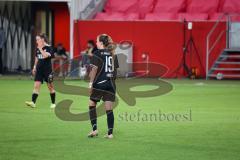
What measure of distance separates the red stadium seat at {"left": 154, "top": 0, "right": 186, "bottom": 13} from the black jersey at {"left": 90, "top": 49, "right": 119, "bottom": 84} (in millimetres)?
23202

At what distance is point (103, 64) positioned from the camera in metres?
13.0

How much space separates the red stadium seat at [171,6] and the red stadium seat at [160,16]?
2.11 feet

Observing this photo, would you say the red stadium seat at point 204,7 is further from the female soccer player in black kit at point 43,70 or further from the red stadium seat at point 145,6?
the female soccer player in black kit at point 43,70

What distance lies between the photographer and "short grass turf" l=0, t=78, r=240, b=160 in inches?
456

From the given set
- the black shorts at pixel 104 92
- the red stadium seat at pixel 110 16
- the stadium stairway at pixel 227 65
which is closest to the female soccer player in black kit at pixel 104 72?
the black shorts at pixel 104 92

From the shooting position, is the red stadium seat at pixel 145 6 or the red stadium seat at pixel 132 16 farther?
the red stadium seat at pixel 145 6

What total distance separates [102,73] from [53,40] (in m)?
25.8

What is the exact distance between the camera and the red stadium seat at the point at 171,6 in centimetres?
3594

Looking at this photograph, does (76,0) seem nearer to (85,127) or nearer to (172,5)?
(172,5)

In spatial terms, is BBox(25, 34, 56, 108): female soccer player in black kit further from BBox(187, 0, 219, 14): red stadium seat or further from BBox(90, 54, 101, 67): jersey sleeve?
BBox(187, 0, 219, 14): red stadium seat

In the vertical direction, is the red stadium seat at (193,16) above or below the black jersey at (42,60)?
above

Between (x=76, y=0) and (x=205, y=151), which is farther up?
Answer: (x=76, y=0)

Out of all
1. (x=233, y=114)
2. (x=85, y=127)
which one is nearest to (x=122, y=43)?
(x=233, y=114)

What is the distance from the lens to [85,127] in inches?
592
